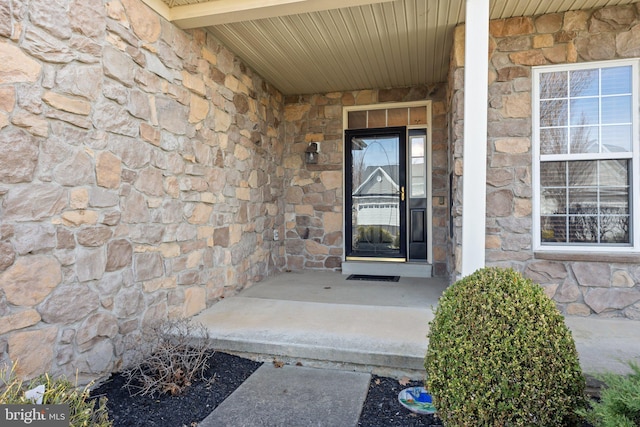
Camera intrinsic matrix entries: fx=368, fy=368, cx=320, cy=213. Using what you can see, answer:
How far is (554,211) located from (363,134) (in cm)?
255

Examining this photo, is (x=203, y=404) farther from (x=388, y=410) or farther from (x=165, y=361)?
(x=388, y=410)

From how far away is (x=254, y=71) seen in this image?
4219 mm

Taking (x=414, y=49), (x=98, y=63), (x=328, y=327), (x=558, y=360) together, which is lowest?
(x=328, y=327)

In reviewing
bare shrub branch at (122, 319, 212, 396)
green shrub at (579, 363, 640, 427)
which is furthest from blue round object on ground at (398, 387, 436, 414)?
bare shrub branch at (122, 319, 212, 396)

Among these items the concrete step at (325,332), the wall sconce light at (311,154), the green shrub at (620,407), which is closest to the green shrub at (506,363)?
the green shrub at (620,407)

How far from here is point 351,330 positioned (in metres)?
2.70

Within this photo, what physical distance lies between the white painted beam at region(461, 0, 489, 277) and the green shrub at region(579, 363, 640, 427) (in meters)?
1.11

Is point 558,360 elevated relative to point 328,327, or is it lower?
elevated

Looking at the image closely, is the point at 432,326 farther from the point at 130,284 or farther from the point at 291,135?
the point at 291,135

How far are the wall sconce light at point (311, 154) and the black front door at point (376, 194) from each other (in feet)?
1.38

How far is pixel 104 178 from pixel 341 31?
227 cm

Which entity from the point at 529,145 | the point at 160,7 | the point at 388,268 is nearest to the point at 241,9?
the point at 160,7

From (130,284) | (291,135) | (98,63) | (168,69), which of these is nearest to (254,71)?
(291,135)

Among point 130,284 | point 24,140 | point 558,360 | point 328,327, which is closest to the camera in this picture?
point 558,360
